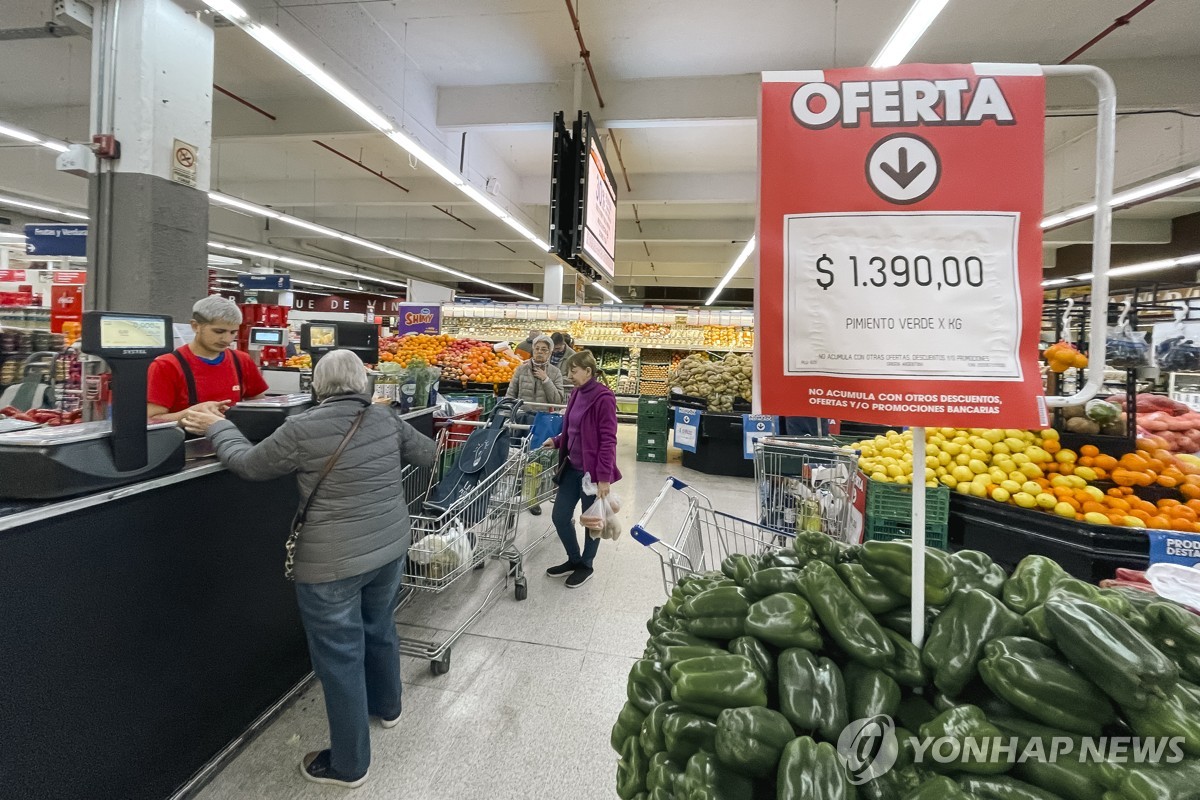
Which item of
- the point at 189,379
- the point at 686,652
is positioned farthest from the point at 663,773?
the point at 189,379

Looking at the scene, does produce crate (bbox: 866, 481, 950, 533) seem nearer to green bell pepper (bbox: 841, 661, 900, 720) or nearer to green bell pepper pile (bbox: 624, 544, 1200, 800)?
green bell pepper pile (bbox: 624, 544, 1200, 800)

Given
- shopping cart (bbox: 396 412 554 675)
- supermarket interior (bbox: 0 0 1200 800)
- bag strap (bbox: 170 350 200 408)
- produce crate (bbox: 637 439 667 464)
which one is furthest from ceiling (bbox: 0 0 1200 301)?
produce crate (bbox: 637 439 667 464)

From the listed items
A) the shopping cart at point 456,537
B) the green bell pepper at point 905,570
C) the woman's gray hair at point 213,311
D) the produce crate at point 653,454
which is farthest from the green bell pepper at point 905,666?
the produce crate at point 653,454

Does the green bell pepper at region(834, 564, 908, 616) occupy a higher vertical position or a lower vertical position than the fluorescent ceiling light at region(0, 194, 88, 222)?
lower

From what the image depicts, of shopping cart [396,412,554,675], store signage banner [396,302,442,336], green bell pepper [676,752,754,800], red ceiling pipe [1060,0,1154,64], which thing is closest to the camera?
green bell pepper [676,752,754,800]

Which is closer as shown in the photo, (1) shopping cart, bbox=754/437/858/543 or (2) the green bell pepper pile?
(2) the green bell pepper pile

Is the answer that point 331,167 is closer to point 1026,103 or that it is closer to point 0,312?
point 0,312

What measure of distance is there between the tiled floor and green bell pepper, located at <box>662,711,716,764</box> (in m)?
1.30

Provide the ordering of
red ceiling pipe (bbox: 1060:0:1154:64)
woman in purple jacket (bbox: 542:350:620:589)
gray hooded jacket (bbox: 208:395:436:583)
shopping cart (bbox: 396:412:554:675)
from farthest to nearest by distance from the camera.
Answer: red ceiling pipe (bbox: 1060:0:1154:64)
woman in purple jacket (bbox: 542:350:620:589)
shopping cart (bbox: 396:412:554:675)
gray hooded jacket (bbox: 208:395:436:583)

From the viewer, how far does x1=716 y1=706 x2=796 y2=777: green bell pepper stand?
0.78 m

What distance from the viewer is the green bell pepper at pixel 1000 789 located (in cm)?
68

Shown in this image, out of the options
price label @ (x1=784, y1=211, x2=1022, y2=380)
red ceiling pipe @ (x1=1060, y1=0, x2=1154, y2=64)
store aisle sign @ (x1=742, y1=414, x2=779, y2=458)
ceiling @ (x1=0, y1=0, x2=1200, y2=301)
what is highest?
ceiling @ (x1=0, y1=0, x2=1200, y2=301)

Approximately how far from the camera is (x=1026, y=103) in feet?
3.17

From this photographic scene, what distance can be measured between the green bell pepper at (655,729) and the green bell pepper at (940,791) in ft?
1.17
